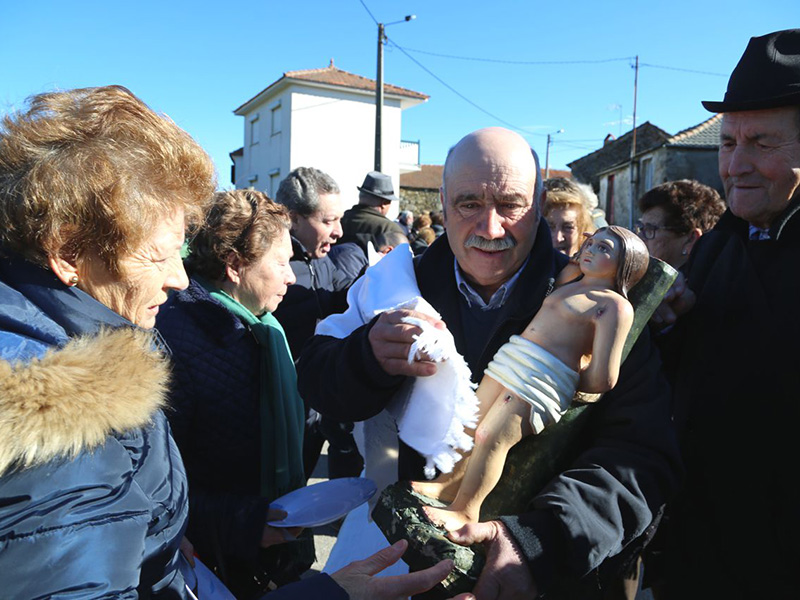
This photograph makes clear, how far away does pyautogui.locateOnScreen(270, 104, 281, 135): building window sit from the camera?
28.2 m

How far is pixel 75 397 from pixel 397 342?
81 cm

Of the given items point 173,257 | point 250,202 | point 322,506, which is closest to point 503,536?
point 322,506

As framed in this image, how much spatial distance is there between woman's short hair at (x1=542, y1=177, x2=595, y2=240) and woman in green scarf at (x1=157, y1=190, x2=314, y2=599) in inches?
94.7

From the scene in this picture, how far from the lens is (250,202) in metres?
2.57

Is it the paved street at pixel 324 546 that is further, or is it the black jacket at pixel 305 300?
the paved street at pixel 324 546

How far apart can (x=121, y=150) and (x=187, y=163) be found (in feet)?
0.61

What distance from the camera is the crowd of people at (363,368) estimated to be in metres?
1.05

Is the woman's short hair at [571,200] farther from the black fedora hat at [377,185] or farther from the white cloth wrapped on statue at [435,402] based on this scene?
the white cloth wrapped on statue at [435,402]

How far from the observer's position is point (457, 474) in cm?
160

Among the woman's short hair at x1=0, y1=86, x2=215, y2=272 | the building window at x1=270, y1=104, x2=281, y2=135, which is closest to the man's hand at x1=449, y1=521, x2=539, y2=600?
the woman's short hair at x1=0, y1=86, x2=215, y2=272

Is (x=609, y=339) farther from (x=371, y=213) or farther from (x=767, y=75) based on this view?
(x=371, y=213)

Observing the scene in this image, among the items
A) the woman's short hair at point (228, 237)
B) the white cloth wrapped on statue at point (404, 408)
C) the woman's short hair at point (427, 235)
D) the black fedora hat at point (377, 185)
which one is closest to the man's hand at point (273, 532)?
the white cloth wrapped on statue at point (404, 408)

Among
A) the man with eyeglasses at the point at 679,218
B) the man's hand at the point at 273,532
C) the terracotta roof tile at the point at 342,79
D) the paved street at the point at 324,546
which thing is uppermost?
the terracotta roof tile at the point at 342,79

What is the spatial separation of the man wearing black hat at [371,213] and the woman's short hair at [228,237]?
9.56 ft
